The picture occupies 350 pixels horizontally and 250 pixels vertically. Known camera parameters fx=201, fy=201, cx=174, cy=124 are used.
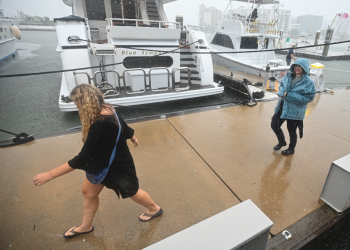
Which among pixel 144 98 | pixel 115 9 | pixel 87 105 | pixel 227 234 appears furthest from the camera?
pixel 115 9

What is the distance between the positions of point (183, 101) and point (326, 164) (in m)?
4.68

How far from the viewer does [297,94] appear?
8.89ft

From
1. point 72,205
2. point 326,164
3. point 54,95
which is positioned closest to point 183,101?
point 326,164

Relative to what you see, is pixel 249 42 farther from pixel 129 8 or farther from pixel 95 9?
pixel 95 9

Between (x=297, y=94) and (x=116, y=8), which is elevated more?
(x=116, y=8)

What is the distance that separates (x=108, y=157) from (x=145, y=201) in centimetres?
66

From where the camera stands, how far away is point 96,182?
5.42ft

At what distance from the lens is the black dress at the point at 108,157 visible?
148cm

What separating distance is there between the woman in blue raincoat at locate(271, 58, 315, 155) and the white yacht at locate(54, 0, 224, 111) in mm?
2277

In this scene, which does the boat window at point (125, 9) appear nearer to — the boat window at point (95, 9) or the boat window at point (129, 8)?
the boat window at point (129, 8)

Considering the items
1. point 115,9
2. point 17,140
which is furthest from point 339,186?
point 115,9

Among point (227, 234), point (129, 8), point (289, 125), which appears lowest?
point (289, 125)

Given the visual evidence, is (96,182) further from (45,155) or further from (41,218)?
(45,155)

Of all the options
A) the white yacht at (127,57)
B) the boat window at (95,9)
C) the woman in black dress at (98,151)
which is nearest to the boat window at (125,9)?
the white yacht at (127,57)
